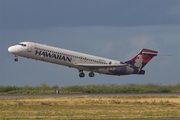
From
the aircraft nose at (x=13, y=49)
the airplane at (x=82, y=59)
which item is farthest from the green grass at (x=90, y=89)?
the aircraft nose at (x=13, y=49)

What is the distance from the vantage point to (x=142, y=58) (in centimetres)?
5900

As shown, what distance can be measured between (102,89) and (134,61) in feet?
34.1

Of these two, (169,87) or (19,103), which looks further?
(169,87)

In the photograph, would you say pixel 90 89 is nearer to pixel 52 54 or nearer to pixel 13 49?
pixel 52 54

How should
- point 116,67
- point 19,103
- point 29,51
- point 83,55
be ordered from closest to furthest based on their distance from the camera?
point 19,103, point 29,51, point 83,55, point 116,67

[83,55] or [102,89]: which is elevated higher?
[83,55]

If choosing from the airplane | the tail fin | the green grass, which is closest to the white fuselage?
the airplane

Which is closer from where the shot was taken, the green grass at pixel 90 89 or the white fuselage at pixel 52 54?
the white fuselage at pixel 52 54

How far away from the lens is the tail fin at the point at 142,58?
58219mm

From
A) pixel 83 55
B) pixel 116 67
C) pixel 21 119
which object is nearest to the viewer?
pixel 21 119

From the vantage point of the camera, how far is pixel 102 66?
52.4 meters

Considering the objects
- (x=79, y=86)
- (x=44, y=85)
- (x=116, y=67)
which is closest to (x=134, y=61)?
(x=116, y=67)

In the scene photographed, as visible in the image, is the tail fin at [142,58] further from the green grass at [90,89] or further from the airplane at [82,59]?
the green grass at [90,89]

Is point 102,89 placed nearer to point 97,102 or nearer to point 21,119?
point 97,102
